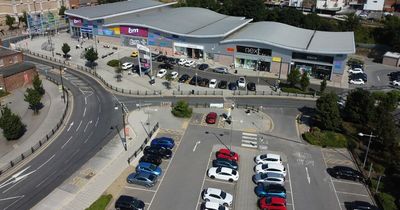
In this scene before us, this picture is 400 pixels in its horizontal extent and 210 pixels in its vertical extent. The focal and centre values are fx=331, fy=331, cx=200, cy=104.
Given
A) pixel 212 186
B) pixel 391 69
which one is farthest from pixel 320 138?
pixel 391 69

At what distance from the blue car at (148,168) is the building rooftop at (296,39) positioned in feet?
154

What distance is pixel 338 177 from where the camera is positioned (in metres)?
43.6

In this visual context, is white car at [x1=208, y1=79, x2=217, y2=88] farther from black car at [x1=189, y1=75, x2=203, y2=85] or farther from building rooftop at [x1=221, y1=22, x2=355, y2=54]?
building rooftop at [x1=221, y1=22, x2=355, y2=54]

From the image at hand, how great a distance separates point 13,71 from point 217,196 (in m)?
55.2

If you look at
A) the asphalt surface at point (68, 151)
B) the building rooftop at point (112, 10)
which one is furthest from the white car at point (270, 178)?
the building rooftop at point (112, 10)

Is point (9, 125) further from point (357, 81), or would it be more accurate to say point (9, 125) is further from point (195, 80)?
point (357, 81)

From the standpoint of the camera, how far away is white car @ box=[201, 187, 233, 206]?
124ft

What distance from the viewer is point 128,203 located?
3644cm

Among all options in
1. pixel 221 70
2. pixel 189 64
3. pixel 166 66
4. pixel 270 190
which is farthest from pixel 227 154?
pixel 189 64

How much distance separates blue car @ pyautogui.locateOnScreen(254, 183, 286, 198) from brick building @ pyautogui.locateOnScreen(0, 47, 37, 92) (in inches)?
2194

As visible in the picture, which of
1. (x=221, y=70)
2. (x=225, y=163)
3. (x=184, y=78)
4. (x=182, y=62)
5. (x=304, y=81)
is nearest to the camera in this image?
(x=225, y=163)

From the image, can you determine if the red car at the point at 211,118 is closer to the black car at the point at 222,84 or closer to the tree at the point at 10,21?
the black car at the point at 222,84

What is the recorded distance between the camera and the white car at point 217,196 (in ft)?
124

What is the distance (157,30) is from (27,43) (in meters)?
44.1
